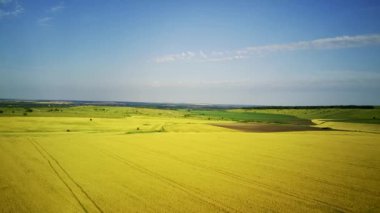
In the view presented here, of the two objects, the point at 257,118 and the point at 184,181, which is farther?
the point at 257,118

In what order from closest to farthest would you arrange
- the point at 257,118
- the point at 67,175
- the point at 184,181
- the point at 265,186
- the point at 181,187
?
the point at 181,187 → the point at 265,186 → the point at 184,181 → the point at 67,175 → the point at 257,118

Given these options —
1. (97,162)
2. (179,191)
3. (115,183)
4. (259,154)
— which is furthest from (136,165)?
(259,154)

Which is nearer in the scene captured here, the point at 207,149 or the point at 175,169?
the point at 175,169

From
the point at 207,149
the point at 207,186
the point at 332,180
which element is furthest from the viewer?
the point at 207,149

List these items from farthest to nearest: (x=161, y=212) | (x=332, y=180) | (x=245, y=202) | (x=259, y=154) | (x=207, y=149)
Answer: (x=207, y=149), (x=259, y=154), (x=332, y=180), (x=245, y=202), (x=161, y=212)

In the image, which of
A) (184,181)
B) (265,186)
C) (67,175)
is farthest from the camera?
(67,175)

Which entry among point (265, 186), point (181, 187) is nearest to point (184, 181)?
point (181, 187)

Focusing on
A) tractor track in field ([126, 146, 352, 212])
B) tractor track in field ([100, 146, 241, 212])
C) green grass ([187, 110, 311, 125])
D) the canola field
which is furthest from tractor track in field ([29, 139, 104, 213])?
green grass ([187, 110, 311, 125])

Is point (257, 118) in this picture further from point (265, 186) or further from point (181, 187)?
point (181, 187)

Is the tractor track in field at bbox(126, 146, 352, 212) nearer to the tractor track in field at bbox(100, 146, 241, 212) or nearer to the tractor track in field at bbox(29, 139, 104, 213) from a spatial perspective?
the tractor track in field at bbox(100, 146, 241, 212)

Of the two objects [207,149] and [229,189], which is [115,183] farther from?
[207,149]

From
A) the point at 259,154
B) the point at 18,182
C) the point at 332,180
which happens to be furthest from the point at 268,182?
the point at 18,182
